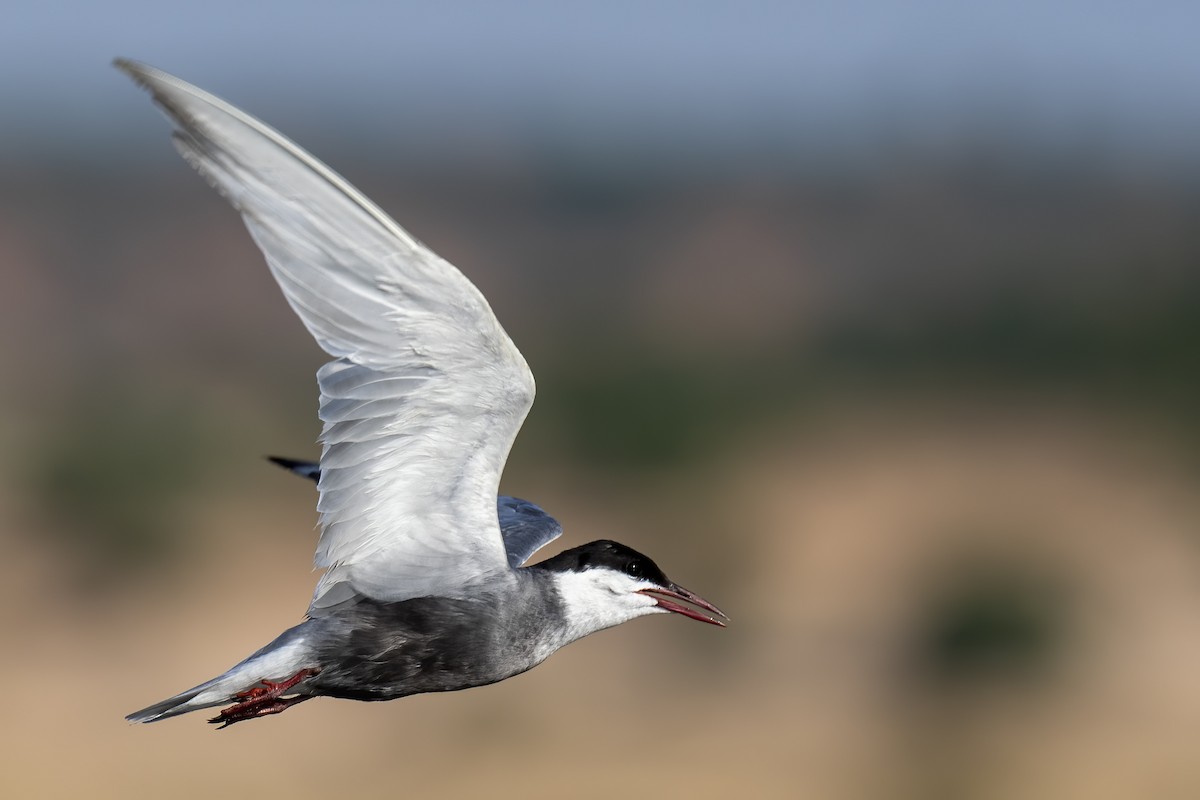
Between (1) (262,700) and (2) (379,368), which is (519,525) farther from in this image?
(2) (379,368)

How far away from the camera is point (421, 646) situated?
719cm

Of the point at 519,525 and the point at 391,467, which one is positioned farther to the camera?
the point at 519,525

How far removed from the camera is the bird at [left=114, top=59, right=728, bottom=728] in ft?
20.3

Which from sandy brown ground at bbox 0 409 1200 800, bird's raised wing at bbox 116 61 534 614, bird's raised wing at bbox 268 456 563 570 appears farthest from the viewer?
sandy brown ground at bbox 0 409 1200 800

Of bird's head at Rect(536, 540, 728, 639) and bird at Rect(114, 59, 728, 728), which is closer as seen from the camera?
bird at Rect(114, 59, 728, 728)

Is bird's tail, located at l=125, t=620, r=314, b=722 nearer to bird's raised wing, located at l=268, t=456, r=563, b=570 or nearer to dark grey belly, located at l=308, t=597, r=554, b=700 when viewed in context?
dark grey belly, located at l=308, t=597, r=554, b=700

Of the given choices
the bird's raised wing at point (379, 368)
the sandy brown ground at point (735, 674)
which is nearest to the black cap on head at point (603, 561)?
the bird's raised wing at point (379, 368)

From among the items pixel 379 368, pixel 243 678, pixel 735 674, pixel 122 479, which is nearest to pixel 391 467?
pixel 379 368

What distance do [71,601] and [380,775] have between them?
693cm

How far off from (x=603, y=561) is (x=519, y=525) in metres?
1.25

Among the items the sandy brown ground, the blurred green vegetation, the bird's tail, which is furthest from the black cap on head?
the blurred green vegetation

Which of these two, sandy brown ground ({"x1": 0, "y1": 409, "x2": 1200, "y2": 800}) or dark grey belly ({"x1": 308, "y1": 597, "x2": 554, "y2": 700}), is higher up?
dark grey belly ({"x1": 308, "y1": 597, "x2": 554, "y2": 700})

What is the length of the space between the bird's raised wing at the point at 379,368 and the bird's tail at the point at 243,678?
23cm

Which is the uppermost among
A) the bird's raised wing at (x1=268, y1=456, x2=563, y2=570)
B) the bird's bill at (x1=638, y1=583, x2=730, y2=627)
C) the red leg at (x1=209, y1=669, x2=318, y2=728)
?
the bird's raised wing at (x1=268, y1=456, x2=563, y2=570)
